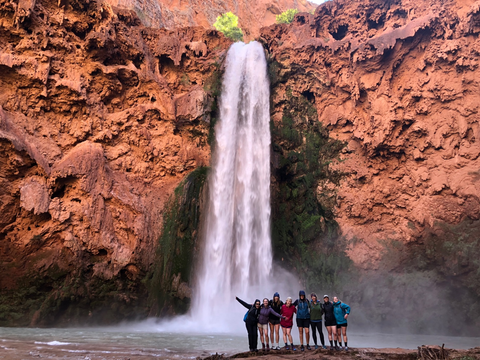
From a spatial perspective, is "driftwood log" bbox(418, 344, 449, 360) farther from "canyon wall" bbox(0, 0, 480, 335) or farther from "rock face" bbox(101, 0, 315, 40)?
"rock face" bbox(101, 0, 315, 40)

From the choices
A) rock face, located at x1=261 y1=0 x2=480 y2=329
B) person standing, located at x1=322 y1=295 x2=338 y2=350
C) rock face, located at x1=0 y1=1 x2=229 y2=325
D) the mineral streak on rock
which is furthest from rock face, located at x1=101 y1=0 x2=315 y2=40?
person standing, located at x1=322 y1=295 x2=338 y2=350

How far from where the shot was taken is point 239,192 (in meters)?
21.2

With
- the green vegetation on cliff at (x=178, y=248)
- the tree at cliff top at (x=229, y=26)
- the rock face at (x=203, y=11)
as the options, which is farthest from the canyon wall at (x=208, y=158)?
the rock face at (x=203, y=11)

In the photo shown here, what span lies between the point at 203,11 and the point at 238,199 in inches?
1502

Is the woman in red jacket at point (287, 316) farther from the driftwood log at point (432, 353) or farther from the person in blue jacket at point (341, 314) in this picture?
the driftwood log at point (432, 353)

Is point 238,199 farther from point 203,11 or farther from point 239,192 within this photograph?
point 203,11

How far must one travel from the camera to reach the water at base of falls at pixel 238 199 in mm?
18922

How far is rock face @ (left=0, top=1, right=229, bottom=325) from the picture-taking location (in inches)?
622

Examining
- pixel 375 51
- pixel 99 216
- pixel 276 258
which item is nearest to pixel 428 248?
pixel 276 258

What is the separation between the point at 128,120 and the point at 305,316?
1588cm

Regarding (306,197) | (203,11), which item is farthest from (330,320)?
(203,11)

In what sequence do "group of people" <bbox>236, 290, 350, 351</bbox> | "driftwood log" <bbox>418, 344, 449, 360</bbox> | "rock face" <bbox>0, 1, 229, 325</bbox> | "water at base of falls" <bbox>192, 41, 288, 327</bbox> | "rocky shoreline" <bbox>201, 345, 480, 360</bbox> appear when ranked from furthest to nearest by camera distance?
"water at base of falls" <bbox>192, 41, 288, 327</bbox> < "rock face" <bbox>0, 1, 229, 325</bbox> < "group of people" <bbox>236, 290, 350, 351</bbox> < "rocky shoreline" <bbox>201, 345, 480, 360</bbox> < "driftwood log" <bbox>418, 344, 449, 360</bbox>

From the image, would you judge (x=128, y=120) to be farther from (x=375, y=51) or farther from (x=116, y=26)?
(x=375, y=51)

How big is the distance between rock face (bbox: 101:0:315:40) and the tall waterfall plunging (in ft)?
70.5
